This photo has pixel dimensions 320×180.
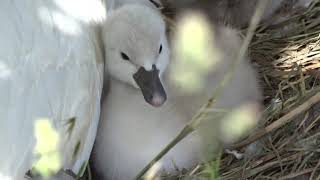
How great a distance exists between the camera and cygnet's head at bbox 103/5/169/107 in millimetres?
1594

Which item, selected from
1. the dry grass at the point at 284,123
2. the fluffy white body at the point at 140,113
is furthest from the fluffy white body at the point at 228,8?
the fluffy white body at the point at 140,113

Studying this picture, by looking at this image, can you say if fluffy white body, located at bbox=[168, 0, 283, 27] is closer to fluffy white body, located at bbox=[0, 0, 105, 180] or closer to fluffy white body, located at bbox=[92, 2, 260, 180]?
fluffy white body, located at bbox=[92, 2, 260, 180]

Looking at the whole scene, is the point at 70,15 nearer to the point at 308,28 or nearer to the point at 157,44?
the point at 157,44

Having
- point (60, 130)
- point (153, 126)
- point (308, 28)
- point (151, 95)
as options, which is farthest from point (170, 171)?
point (308, 28)

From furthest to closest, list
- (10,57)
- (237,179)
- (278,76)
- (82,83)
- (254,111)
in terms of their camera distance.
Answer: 1. (278,76)
2. (254,111)
3. (237,179)
4. (82,83)
5. (10,57)

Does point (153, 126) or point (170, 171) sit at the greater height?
point (153, 126)

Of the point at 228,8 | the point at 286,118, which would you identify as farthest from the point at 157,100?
the point at 228,8

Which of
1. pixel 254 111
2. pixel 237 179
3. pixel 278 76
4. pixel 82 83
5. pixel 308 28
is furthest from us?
pixel 308 28

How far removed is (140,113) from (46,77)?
13.1 inches

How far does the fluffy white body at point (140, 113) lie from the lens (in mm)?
1686

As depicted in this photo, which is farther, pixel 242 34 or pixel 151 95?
pixel 242 34

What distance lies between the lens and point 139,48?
160 centimetres

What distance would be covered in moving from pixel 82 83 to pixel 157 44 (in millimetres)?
194

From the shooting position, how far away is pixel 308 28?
2209 millimetres
